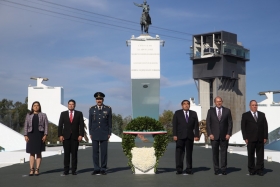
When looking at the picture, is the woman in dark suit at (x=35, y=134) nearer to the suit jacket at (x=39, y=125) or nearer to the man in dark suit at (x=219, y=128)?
the suit jacket at (x=39, y=125)

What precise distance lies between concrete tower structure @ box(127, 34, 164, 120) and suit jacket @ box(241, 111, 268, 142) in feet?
60.8

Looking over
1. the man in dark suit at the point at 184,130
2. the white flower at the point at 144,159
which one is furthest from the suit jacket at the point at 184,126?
the white flower at the point at 144,159

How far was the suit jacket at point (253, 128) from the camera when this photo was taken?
28.2 ft

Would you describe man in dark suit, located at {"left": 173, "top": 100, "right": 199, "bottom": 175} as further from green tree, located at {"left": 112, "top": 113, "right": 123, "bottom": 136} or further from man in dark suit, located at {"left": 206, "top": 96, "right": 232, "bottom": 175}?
green tree, located at {"left": 112, "top": 113, "right": 123, "bottom": 136}

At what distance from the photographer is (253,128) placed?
339 inches

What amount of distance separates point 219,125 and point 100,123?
2.30 m

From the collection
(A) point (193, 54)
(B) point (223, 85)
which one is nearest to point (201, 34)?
(A) point (193, 54)

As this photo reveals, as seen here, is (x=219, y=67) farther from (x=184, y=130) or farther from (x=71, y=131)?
(x=71, y=131)

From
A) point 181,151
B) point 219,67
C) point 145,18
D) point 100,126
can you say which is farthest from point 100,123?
point 219,67

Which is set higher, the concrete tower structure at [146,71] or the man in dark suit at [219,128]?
the concrete tower structure at [146,71]

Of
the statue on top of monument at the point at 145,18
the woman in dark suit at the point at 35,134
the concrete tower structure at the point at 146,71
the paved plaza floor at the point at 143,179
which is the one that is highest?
the statue on top of monument at the point at 145,18

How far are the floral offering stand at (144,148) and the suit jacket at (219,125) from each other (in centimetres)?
90

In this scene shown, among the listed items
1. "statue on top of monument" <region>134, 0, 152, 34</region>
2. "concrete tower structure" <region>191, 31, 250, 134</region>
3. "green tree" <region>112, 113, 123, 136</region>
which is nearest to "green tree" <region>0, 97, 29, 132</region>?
"green tree" <region>112, 113, 123, 136</region>

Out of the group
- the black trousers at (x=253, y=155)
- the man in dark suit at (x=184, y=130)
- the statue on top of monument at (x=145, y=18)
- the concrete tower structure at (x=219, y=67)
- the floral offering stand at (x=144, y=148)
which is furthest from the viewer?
the concrete tower structure at (x=219, y=67)
